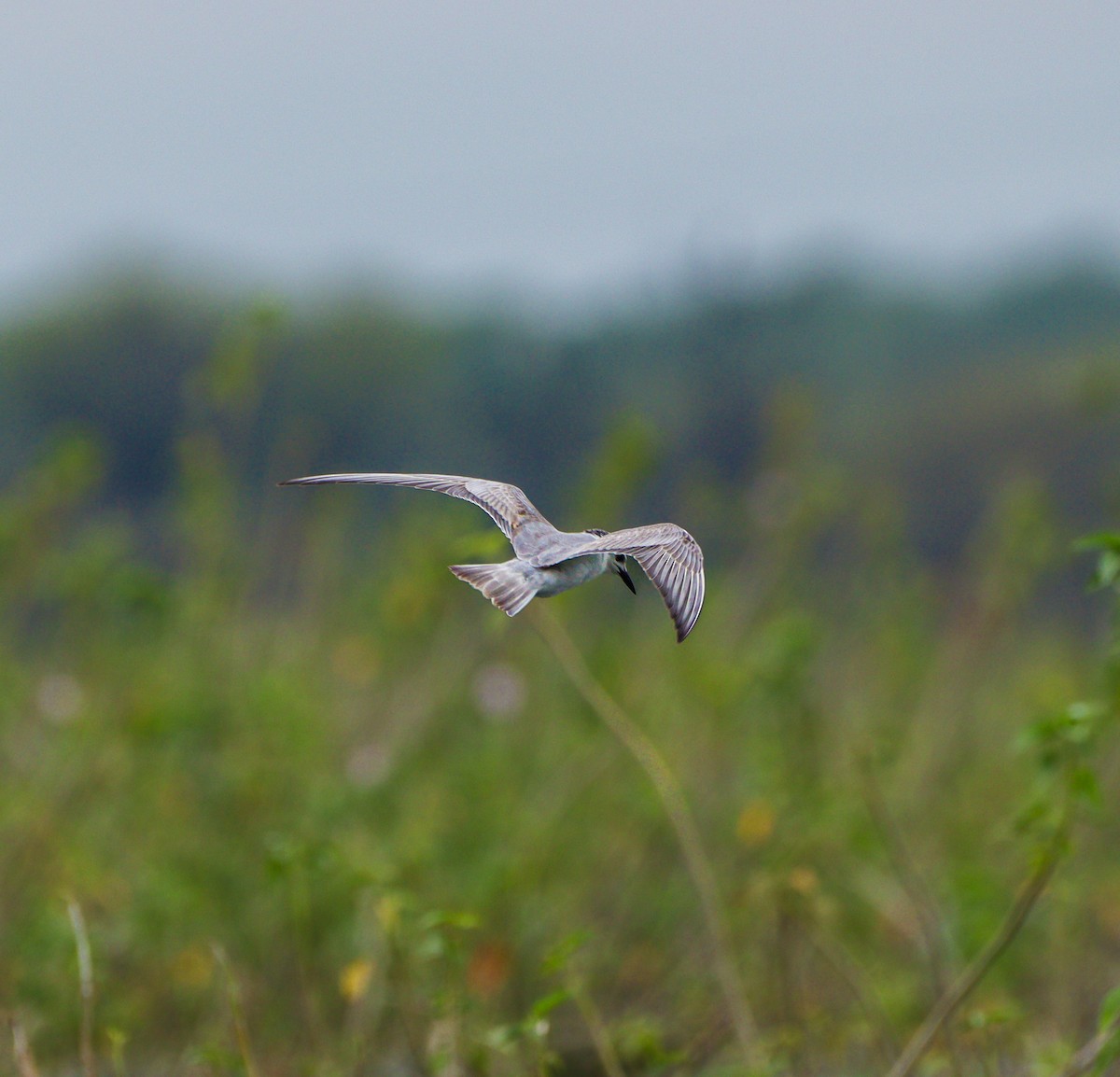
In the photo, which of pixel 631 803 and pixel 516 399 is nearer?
pixel 631 803

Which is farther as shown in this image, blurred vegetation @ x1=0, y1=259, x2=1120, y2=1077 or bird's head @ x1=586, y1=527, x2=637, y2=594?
blurred vegetation @ x1=0, y1=259, x2=1120, y2=1077

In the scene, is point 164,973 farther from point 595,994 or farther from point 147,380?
point 147,380

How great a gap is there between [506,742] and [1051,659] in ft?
15.6

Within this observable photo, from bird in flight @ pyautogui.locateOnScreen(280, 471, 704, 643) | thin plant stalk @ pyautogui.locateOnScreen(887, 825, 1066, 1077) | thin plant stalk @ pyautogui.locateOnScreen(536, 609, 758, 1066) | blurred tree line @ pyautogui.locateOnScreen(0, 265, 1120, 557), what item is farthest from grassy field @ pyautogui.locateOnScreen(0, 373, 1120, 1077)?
blurred tree line @ pyautogui.locateOnScreen(0, 265, 1120, 557)

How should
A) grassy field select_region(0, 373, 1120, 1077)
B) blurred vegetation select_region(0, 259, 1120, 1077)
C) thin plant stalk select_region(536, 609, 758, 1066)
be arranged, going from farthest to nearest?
1. grassy field select_region(0, 373, 1120, 1077)
2. blurred vegetation select_region(0, 259, 1120, 1077)
3. thin plant stalk select_region(536, 609, 758, 1066)

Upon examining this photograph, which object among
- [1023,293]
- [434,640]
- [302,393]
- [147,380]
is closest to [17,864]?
[434,640]

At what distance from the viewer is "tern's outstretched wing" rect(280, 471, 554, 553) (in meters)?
1.73

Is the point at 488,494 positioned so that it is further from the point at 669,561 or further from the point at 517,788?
the point at 517,788

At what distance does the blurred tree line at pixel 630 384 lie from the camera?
18.2 meters

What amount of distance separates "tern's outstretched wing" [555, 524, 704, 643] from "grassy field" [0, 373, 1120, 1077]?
3.04 ft

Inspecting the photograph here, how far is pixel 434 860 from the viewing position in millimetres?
4469

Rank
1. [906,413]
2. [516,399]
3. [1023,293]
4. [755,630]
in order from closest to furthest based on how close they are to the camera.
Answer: [755,630], [906,413], [516,399], [1023,293]

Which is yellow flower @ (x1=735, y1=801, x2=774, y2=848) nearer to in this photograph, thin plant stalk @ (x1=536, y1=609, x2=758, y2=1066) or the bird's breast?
thin plant stalk @ (x1=536, y1=609, x2=758, y2=1066)

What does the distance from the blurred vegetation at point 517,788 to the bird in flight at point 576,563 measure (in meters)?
0.66
